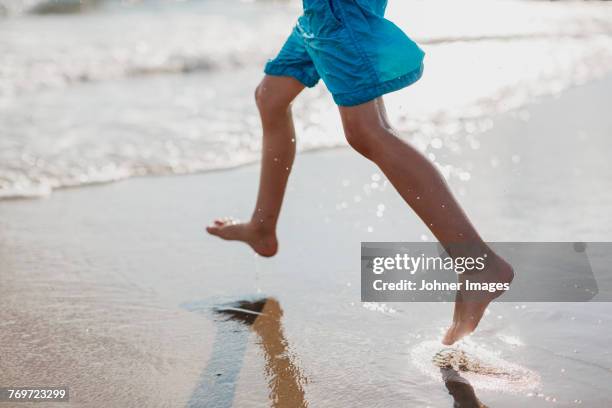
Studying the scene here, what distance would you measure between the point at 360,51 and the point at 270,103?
0.62 m

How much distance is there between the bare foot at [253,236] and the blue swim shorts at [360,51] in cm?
80

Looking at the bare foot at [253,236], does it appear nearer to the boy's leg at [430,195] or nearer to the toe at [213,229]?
the toe at [213,229]

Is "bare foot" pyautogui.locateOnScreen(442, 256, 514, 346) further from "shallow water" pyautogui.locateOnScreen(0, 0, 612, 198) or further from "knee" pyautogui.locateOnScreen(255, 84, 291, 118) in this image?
"shallow water" pyautogui.locateOnScreen(0, 0, 612, 198)

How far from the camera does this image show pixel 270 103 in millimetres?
2973

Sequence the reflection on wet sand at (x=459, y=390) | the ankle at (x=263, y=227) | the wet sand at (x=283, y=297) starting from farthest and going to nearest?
the ankle at (x=263, y=227)
the wet sand at (x=283, y=297)
the reflection on wet sand at (x=459, y=390)

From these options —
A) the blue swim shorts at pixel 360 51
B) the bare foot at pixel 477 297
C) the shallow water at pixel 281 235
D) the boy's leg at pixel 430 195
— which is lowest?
the shallow water at pixel 281 235

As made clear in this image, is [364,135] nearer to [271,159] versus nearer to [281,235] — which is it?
[271,159]

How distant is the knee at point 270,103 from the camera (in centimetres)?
296

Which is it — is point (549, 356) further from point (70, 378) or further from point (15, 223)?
point (15, 223)

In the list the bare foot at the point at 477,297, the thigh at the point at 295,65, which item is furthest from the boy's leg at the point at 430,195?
the thigh at the point at 295,65

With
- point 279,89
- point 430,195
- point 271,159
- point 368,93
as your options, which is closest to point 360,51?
point 368,93

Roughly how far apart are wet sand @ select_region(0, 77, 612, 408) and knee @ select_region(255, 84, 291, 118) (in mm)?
596

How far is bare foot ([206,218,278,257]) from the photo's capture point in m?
3.14

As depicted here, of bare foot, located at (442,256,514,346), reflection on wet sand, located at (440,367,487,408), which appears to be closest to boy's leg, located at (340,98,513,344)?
bare foot, located at (442,256,514,346)
